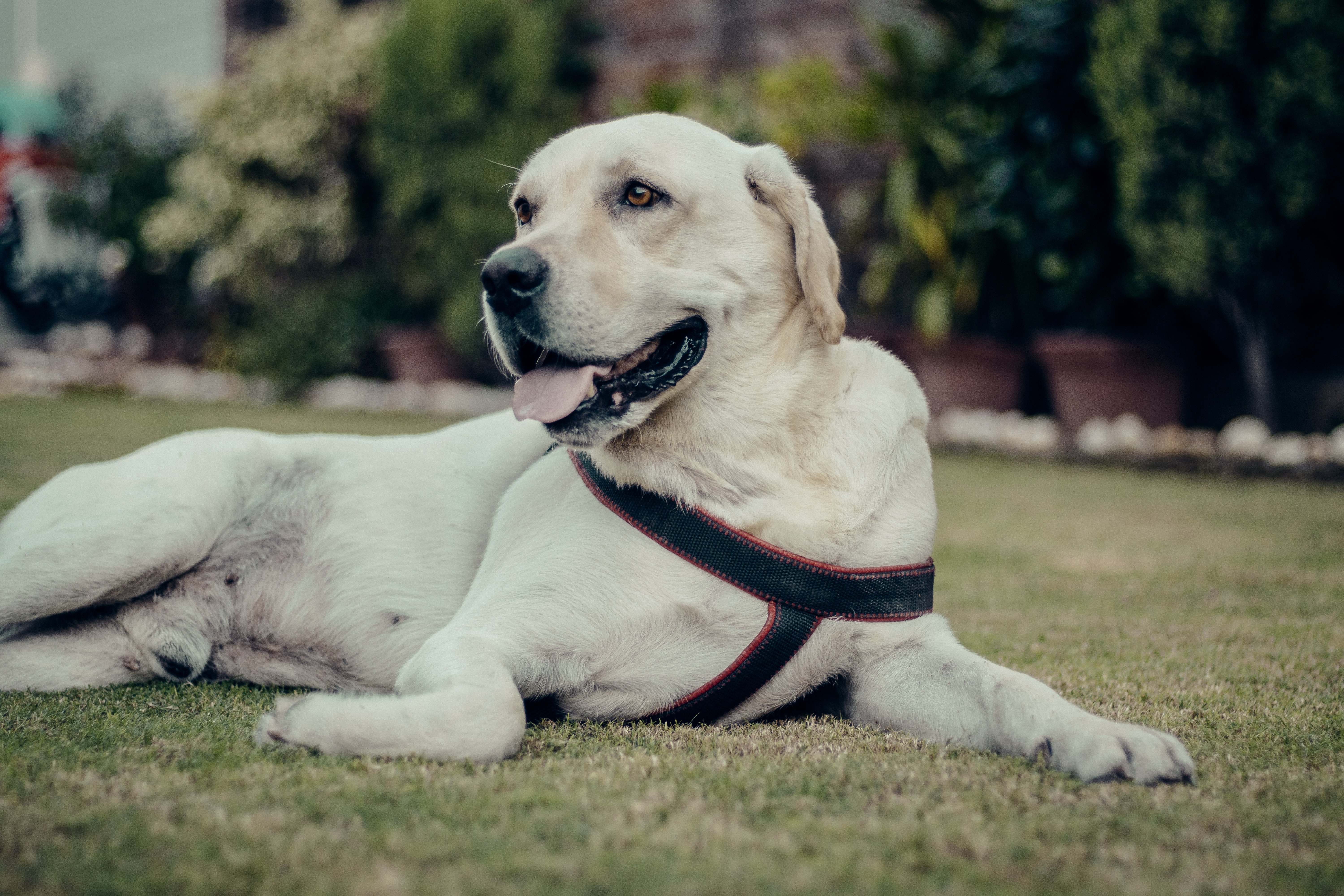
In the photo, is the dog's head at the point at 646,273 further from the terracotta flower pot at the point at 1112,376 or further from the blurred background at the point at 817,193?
the terracotta flower pot at the point at 1112,376

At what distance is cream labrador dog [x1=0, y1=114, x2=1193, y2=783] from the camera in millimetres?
1852

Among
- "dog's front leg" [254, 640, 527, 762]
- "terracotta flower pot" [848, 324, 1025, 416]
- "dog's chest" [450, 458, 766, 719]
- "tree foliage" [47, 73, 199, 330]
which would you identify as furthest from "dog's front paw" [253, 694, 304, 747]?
"tree foliage" [47, 73, 199, 330]

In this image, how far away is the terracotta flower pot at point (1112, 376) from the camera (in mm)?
6406

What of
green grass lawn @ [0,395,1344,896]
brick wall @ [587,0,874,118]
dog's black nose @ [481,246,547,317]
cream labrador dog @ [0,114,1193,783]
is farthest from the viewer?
brick wall @ [587,0,874,118]

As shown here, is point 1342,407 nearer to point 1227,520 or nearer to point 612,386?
point 1227,520

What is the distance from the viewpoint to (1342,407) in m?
6.31

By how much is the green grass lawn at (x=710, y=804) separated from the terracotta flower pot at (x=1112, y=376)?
4.00 metres

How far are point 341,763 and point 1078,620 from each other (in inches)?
86.1

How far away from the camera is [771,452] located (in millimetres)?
2121

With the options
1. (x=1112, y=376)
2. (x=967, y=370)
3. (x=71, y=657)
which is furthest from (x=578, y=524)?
(x=967, y=370)

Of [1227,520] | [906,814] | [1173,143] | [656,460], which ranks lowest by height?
[1227,520]

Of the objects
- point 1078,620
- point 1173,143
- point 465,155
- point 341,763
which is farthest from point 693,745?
point 465,155

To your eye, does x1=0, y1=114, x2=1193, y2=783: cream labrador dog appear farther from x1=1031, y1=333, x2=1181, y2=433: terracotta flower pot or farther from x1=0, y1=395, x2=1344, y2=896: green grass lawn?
x1=1031, y1=333, x2=1181, y2=433: terracotta flower pot

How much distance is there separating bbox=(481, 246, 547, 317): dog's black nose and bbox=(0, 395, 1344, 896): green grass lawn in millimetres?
819
